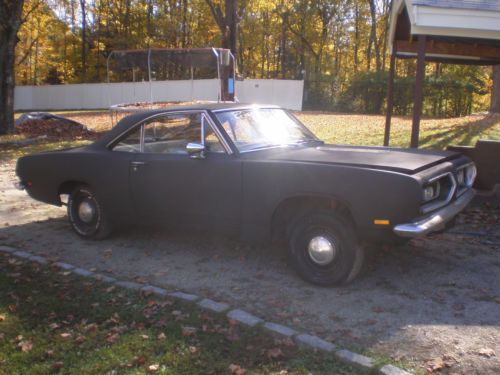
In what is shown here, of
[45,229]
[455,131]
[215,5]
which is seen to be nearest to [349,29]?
[215,5]

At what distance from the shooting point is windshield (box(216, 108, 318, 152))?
5215 mm

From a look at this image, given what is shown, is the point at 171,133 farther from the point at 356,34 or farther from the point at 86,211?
the point at 356,34

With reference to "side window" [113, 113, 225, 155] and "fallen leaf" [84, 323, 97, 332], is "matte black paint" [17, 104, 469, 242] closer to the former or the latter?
"side window" [113, 113, 225, 155]

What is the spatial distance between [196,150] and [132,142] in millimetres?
1076

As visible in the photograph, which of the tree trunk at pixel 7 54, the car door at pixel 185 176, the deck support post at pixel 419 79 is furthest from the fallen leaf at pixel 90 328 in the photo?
the tree trunk at pixel 7 54

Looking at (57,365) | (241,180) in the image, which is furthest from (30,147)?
(57,365)

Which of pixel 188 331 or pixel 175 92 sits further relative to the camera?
pixel 175 92

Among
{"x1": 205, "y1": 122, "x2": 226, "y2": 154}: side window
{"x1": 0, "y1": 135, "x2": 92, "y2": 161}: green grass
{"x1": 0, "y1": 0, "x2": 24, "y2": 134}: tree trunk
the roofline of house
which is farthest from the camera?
{"x1": 0, "y1": 0, "x2": 24, "y2": 134}: tree trunk

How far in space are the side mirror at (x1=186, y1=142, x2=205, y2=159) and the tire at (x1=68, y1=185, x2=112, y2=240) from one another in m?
1.49

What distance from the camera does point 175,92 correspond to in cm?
3114

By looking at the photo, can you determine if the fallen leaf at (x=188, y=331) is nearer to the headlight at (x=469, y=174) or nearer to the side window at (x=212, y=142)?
the side window at (x=212, y=142)

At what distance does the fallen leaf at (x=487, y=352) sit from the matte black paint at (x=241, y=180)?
1091 millimetres

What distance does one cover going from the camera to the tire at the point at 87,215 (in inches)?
235

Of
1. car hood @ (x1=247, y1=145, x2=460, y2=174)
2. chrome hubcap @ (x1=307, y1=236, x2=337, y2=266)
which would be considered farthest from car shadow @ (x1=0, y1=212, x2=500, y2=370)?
car hood @ (x1=247, y1=145, x2=460, y2=174)
